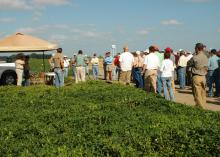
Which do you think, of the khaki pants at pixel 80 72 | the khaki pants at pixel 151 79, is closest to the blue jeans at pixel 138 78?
the khaki pants at pixel 151 79

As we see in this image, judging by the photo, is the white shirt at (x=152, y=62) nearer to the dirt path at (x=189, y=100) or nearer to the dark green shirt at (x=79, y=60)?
the dirt path at (x=189, y=100)

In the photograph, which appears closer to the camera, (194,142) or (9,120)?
(194,142)

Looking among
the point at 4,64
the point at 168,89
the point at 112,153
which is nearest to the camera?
the point at 112,153

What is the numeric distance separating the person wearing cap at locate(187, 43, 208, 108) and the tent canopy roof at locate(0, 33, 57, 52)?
12613 millimetres

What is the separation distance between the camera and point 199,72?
43.3ft

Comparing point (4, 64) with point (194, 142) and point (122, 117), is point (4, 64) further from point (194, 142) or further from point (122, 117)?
point (194, 142)

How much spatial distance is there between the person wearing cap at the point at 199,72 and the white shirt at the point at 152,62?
2829mm

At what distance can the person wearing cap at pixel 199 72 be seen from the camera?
42.8 ft

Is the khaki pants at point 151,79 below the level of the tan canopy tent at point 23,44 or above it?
below

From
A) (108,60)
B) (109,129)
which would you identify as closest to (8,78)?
(108,60)

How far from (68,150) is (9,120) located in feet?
10.5

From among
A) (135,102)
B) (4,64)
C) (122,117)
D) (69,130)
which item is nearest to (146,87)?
(135,102)

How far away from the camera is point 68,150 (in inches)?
260

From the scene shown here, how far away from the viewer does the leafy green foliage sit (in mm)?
6754
